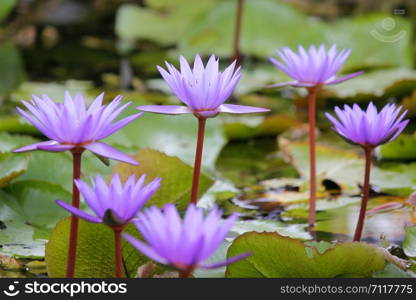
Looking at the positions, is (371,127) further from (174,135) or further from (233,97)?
(233,97)

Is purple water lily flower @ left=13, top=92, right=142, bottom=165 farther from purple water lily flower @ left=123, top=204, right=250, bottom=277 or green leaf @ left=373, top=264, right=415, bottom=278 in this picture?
green leaf @ left=373, top=264, right=415, bottom=278

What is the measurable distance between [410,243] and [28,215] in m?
0.59

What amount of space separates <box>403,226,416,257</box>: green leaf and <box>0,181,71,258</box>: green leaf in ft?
1.66

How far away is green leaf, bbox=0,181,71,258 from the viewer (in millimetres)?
973

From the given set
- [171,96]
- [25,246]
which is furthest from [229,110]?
[171,96]

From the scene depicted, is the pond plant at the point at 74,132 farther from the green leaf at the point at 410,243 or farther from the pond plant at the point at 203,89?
the green leaf at the point at 410,243

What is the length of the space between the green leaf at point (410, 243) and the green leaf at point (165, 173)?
32 cm

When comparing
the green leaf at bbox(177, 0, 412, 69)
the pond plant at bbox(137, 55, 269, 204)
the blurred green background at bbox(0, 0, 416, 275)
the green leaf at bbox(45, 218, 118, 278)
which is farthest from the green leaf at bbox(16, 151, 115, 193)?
the green leaf at bbox(177, 0, 412, 69)

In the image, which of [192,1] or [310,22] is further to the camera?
[192,1]

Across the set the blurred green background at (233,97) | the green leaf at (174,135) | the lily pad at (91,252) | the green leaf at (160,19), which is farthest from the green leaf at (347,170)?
the green leaf at (160,19)

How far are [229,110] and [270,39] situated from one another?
5.78ft

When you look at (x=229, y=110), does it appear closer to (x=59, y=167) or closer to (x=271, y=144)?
(x=59, y=167)

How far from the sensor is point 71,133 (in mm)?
679

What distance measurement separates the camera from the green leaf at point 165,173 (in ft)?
3.31
